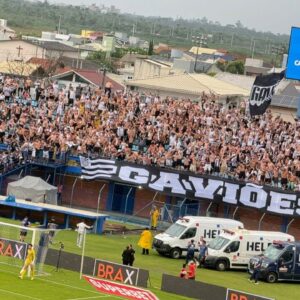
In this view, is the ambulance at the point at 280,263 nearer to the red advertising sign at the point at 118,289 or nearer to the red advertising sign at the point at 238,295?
the red advertising sign at the point at 238,295

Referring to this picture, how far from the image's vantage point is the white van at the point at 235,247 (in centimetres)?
4959

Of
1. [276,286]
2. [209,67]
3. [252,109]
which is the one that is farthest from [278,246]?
[209,67]

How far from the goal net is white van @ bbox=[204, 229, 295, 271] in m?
8.10

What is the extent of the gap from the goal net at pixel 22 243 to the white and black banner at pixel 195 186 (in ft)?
55.9

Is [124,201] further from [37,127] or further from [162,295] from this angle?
[162,295]

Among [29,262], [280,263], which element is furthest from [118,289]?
[280,263]

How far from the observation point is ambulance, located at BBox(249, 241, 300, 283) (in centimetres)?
4784

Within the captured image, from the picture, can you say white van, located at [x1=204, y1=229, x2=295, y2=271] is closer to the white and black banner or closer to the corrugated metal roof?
the white and black banner

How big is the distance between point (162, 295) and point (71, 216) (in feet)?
60.5

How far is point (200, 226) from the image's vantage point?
5225 centimetres

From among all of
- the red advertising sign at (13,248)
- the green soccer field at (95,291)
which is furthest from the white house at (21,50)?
the red advertising sign at (13,248)

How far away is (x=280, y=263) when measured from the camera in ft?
158

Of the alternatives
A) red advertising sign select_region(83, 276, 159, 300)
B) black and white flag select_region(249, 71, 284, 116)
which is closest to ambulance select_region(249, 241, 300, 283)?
red advertising sign select_region(83, 276, 159, 300)

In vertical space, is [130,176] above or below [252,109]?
below
